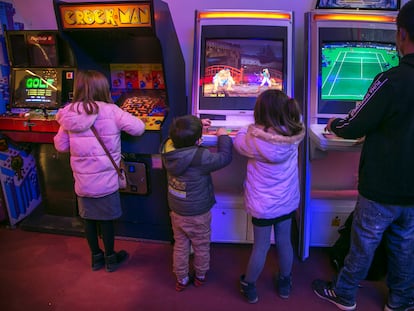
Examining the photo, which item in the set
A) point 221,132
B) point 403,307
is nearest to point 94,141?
point 221,132

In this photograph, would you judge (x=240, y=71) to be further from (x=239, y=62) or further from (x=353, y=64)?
(x=353, y=64)

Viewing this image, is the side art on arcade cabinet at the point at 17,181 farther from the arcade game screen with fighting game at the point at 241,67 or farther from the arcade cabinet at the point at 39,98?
the arcade game screen with fighting game at the point at 241,67

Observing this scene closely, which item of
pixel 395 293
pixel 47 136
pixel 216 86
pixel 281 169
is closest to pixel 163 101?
pixel 216 86

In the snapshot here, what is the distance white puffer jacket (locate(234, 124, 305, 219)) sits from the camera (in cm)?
165

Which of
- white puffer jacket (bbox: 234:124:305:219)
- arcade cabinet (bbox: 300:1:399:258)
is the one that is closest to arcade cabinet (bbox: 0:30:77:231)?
white puffer jacket (bbox: 234:124:305:219)

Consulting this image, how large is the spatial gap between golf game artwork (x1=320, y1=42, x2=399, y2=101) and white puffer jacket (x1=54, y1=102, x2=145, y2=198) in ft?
4.31

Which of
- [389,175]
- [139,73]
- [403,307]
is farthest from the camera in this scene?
[139,73]

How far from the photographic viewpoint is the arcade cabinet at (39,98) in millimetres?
2434

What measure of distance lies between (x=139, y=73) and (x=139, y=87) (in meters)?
0.10

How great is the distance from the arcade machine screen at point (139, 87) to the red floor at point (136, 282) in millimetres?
1088

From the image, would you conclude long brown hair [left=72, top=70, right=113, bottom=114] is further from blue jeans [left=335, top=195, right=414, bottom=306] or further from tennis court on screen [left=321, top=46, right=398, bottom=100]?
blue jeans [left=335, top=195, right=414, bottom=306]

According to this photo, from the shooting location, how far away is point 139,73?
2.45 m

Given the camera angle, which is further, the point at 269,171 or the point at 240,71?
the point at 240,71

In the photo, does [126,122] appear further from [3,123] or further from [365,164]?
[365,164]
